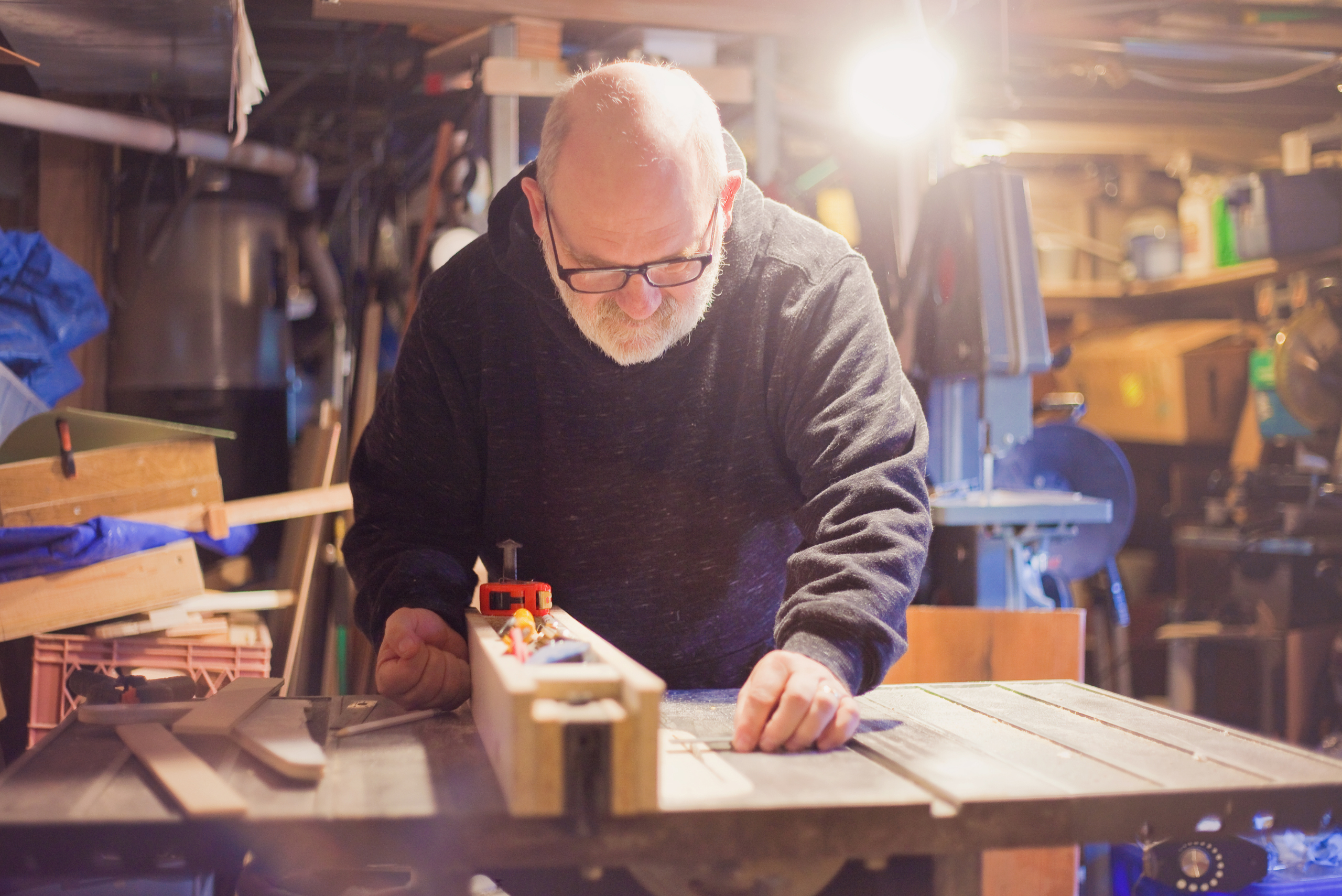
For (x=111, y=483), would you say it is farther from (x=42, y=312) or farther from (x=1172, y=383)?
(x=1172, y=383)

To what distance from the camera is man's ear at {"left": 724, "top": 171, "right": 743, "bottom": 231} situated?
4.95ft

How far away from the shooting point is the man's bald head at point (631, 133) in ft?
4.39

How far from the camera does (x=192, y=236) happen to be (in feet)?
11.4

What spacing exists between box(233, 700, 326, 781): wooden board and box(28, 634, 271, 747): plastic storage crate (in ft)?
4.15

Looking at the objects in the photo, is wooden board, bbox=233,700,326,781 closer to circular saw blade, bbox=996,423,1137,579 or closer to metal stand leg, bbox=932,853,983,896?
metal stand leg, bbox=932,853,983,896

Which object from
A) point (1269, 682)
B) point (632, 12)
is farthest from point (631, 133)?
point (1269, 682)

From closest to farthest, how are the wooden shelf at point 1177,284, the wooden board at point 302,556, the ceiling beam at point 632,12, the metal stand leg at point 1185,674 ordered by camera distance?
the ceiling beam at point 632,12, the wooden board at point 302,556, the metal stand leg at point 1185,674, the wooden shelf at point 1177,284

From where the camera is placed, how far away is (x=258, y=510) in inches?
112

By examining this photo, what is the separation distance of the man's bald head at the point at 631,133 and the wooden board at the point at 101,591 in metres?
1.57

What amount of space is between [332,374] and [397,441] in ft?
9.30

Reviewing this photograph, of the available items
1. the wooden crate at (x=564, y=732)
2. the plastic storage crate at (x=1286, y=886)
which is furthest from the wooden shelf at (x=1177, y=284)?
the wooden crate at (x=564, y=732)

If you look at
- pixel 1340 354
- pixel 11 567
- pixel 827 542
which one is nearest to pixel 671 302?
pixel 827 542

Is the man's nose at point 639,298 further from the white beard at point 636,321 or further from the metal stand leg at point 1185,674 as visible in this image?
the metal stand leg at point 1185,674

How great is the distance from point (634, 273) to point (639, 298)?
0.13ft
